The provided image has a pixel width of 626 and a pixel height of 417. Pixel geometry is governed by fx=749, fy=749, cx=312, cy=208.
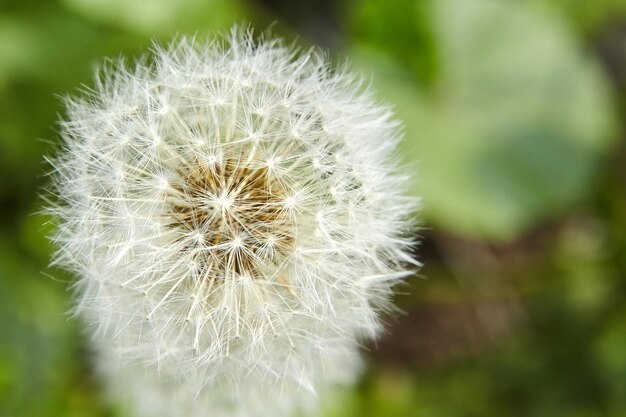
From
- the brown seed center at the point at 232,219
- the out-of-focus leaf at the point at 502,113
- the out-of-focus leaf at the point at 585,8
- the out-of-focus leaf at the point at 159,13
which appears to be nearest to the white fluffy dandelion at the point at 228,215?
the brown seed center at the point at 232,219

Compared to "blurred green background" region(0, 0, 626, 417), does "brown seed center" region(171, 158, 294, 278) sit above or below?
below

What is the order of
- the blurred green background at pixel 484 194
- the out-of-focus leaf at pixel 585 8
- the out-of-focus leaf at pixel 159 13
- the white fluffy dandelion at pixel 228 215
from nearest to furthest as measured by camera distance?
the white fluffy dandelion at pixel 228 215 → the out-of-focus leaf at pixel 159 13 → the blurred green background at pixel 484 194 → the out-of-focus leaf at pixel 585 8

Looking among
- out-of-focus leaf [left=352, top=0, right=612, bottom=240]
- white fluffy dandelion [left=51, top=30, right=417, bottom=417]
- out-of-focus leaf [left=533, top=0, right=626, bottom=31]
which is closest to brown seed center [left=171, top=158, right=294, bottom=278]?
white fluffy dandelion [left=51, top=30, right=417, bottom=417]

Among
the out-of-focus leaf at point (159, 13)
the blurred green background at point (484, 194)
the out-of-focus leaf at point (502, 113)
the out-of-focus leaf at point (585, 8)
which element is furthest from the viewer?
the out-of-focus leaf at point (585, 8)

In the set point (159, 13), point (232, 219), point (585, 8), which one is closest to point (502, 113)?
point (585, 8)

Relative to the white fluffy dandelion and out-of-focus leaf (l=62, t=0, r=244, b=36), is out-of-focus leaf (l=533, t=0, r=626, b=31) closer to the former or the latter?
out-of-focus leaf (l=62, t=0, r=244, b=36)

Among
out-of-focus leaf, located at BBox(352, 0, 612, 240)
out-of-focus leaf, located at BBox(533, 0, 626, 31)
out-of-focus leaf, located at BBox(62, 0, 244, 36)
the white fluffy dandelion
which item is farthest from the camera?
out-of-focus leaf, located at BBox(533, 0, 626, 31)

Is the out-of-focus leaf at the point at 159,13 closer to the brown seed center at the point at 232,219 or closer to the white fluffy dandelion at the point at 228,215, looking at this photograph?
the white fluffy dandelion at the point at 228,215
